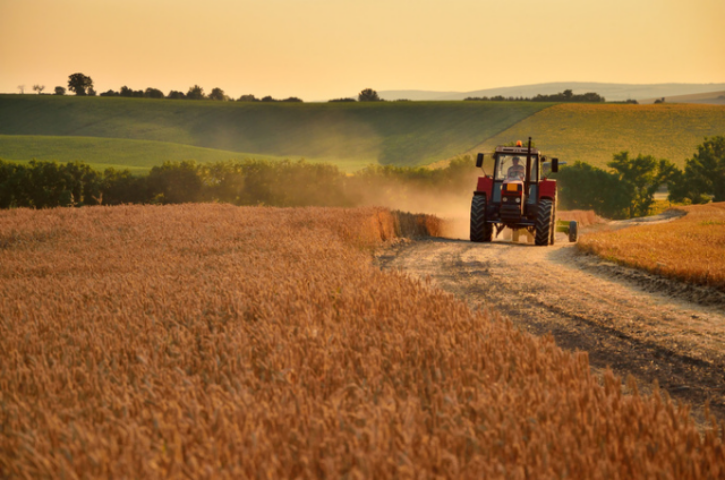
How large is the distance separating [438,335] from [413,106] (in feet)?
371

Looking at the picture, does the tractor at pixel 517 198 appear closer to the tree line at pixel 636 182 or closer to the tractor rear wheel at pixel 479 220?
the tractor rear wheel at pixel 479 220

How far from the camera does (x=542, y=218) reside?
21000 mm

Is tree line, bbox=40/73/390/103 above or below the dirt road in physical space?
above

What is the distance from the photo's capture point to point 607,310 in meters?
9.95

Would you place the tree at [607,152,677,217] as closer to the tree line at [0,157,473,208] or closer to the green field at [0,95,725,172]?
the green field at [0,95,725,172]

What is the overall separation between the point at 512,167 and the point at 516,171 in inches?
9.1

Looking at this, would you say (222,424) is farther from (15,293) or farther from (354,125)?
(354,125)

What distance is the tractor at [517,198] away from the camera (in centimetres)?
2098

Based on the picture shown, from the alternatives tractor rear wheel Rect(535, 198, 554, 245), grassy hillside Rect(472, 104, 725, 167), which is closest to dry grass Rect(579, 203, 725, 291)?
tractor rear wheel Rect(535, 198, 554, 245)

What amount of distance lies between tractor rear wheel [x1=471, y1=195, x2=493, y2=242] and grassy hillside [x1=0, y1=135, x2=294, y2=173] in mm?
Result: 59749

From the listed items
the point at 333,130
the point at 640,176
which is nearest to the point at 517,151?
the point at 640,176

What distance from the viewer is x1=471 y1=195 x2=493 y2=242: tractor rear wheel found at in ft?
70.8

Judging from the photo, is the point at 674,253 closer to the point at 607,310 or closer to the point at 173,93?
the point at 607,310

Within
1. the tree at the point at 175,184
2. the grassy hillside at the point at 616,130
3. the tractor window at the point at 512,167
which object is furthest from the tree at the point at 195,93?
the tractor window at the point at 512,167
